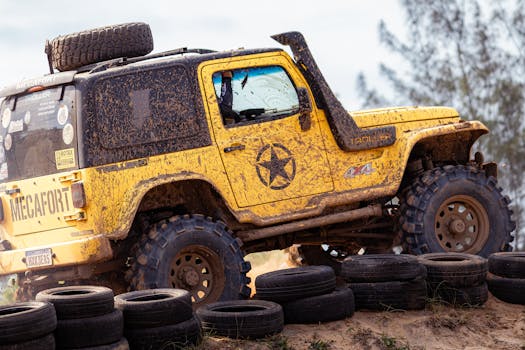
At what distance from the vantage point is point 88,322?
7.00m

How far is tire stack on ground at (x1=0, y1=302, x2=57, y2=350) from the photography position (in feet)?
21.2

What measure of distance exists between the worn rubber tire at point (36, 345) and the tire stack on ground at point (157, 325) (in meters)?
0.81

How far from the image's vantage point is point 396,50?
28.2 metres

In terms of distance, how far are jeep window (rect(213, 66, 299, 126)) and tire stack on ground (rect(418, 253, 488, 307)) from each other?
7.12 ft

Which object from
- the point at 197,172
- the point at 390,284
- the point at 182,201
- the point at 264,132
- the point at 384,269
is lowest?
the point at 390,284

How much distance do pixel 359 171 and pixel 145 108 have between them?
247cm

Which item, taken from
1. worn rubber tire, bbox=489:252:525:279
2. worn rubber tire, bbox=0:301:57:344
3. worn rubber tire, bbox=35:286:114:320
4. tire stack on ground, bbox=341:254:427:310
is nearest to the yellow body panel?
tire stack on ground, bbox=341:254:427:310

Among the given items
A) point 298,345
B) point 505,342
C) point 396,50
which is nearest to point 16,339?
point 298,345

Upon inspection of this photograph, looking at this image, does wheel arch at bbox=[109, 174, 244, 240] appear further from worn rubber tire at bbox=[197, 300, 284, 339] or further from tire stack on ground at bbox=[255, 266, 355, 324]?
worn rubber tire at bbox=[197, 300, 284, 339]

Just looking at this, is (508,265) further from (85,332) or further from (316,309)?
(85,332)

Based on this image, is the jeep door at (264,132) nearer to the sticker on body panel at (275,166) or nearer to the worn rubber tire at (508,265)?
the sticker on body panel at (275,166)

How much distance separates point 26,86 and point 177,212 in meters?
2.00

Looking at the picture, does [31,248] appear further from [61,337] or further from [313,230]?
[313,230]

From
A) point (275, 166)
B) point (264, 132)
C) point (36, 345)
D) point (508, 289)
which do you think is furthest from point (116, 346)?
point (508, 289)
